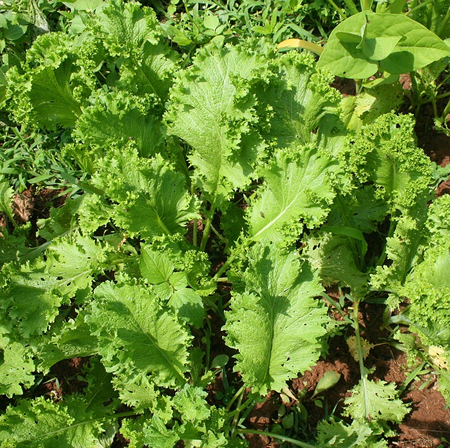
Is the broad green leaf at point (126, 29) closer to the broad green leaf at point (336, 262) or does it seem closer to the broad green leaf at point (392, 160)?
the broad green leaf at point (392, 160)

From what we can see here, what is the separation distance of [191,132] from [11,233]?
76.4 inches

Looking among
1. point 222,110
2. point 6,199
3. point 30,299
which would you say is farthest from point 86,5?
point 30,299

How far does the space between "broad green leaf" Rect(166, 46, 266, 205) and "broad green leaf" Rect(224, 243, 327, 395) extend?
66 cm

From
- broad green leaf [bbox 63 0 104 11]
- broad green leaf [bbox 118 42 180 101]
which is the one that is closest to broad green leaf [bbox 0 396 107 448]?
broad green leaf [bbox 118 42 180 101]

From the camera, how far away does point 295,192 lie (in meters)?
3.02

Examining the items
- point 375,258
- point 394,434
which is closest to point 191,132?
point 375,258

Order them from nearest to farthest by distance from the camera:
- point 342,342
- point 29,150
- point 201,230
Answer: point 342,342, point 201,230, point 29,150

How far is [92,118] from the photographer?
2.99 meters

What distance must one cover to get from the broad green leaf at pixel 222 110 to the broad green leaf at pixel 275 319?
25.9 inches

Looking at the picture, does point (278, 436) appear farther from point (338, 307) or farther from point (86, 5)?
point (86, 5)

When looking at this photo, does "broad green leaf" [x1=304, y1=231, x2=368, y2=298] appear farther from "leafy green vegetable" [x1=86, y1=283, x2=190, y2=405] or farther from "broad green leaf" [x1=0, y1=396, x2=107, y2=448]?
"broad green leaf" [x1=0, y1=396, x2=107, y2=448]

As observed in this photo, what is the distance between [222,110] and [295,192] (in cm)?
71

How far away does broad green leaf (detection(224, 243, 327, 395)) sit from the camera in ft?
8.93

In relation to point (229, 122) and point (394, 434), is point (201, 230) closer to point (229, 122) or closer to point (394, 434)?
point (229, 122)
